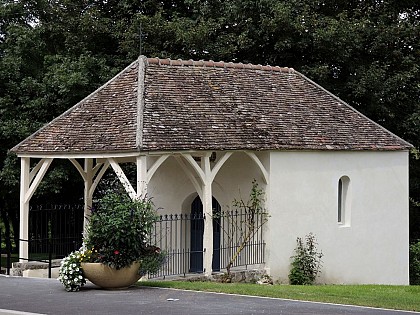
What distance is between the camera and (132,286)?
19.9m

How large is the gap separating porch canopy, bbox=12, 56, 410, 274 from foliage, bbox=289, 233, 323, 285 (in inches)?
94.2

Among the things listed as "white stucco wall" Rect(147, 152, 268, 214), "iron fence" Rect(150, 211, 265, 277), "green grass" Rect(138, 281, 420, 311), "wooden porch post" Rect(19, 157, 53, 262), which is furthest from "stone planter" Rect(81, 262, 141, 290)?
"wooden porch post" Rect(19, 157, 53, 262)

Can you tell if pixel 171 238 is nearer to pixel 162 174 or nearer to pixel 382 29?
pixel 162 174

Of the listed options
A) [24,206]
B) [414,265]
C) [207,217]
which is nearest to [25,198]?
[24,206]

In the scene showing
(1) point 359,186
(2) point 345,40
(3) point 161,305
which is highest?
(2) point 345,40

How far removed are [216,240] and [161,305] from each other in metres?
9.42

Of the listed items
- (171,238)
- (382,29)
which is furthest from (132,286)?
(382,29)

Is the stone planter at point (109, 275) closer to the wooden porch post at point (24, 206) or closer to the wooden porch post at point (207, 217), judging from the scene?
the wooden porch post at point (207, 217)

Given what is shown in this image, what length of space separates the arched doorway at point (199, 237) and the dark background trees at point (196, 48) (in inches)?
261

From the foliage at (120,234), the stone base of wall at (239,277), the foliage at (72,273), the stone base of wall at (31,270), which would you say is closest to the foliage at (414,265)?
the stone base of wall at (239,277)

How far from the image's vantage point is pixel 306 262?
25969 mm

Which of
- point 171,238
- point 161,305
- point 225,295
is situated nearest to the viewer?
point 161,305

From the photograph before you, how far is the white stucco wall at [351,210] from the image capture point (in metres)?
25.7

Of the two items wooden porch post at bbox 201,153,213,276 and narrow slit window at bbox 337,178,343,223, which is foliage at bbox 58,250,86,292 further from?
narrow slit window at bbox 337,178,343,223
